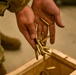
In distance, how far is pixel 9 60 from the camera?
4.85ft

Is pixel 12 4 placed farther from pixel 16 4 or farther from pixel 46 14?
pixel 46 14

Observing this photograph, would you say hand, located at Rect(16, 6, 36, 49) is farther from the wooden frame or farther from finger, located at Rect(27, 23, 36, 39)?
the wooden frame

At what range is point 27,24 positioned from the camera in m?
0.73

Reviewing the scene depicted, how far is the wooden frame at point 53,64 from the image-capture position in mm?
759

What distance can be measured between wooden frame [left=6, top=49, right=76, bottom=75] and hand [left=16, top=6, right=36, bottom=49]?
0.34ft

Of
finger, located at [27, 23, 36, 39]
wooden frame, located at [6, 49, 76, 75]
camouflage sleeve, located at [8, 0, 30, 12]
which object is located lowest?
wooden frame, located at [6, 49, 76, 75]

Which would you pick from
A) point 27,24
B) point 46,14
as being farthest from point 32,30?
point 46,14

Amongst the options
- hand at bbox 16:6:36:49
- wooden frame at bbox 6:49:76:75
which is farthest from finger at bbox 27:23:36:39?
wooden frame at bbox 6:49:76:75

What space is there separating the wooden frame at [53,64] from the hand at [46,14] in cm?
6

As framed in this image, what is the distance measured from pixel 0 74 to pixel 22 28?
1.45 feet

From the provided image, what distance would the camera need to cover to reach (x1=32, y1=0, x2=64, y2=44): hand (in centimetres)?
78

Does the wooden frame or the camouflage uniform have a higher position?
the camouflage uniform

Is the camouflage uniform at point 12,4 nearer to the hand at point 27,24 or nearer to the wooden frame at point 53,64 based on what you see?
the hand at point 27,24

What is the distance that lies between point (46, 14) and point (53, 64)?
0.64 feet
